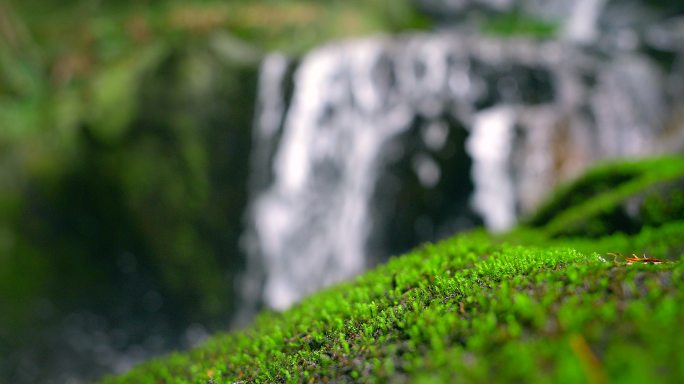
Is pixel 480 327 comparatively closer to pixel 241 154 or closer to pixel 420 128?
pixel 420 128

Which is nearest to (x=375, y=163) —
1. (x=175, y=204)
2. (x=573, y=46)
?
(x=175, y=204)

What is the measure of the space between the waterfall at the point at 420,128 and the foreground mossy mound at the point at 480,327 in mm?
7367

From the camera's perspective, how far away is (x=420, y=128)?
1027cm

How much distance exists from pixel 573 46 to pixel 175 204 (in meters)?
11.7

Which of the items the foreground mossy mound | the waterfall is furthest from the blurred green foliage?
the foreground mossy mound

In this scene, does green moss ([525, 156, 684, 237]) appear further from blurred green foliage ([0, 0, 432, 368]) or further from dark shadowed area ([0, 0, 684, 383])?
blurred green foliage ([0, 0, 432, 368])

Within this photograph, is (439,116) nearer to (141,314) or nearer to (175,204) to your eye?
(175,204)

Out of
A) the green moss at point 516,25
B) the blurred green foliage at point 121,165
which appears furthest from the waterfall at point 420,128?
the green moss at point 516,25

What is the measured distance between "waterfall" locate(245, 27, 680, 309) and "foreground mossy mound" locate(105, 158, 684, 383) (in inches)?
290

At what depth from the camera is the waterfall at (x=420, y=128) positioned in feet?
31.8

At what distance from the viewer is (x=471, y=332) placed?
5.40 feet

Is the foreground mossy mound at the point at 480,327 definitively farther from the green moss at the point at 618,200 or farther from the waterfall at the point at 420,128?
the waterfall at the point at 420,128

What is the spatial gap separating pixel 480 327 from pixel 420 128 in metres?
9.00

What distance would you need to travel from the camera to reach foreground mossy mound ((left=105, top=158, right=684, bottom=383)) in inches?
51.5
